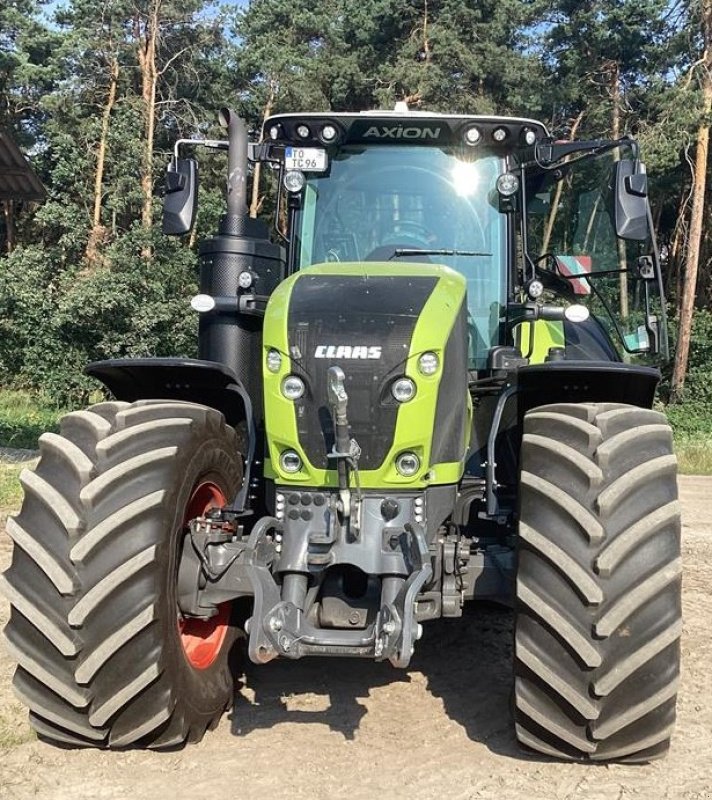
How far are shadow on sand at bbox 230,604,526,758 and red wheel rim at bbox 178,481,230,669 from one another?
12.2 inches

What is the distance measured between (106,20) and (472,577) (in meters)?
28.6

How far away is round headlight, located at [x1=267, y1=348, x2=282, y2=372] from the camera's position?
3473 mm

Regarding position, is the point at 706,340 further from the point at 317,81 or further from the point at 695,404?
the point at 317,81

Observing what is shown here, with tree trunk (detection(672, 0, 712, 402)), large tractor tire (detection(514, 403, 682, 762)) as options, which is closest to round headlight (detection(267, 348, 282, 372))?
large tractor tire (detection(514, 403, 682, 762))

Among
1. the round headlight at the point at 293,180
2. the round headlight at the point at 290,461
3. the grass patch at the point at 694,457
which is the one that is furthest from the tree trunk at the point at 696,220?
the round headlight at the point at 290,461

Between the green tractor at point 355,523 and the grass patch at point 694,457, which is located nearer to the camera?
the green tractor at point 355,523

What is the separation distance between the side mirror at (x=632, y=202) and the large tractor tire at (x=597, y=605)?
1396 millimetres

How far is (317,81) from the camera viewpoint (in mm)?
28375

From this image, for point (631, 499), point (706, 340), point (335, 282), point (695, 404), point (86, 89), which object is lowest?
point (695, 404)

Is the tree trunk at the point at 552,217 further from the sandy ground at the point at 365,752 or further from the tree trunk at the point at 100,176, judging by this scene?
the tree trunk at the point at 100,176

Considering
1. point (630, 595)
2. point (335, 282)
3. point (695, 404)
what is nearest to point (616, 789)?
point (630, 595)

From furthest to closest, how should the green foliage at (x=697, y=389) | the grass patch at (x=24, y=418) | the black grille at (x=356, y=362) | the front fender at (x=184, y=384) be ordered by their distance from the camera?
the green foliage at (x=697, y=389)
the grass patch at (x=24, y=418)
the front fender at (x=184, y=384)
the black grille at (x=356, y=362)

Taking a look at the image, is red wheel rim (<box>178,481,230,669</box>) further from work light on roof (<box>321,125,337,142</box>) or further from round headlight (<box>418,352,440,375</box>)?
work light on roof (<box>321,125,337,142</box>)

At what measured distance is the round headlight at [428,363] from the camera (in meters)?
3.40
